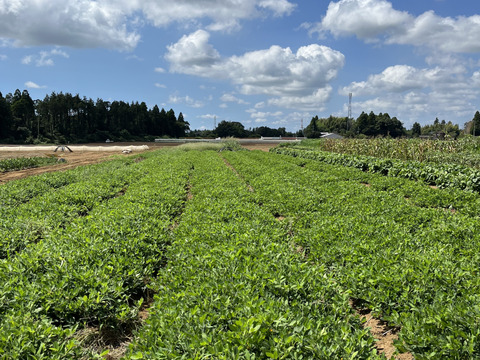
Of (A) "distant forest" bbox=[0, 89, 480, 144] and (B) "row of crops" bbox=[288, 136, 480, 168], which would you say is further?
(A) "distant forest" bbox=[0, 89, 480, 144]

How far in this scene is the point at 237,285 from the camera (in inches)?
139

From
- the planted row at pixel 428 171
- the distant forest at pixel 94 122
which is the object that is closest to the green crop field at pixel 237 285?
the planted row at pixel 428 171

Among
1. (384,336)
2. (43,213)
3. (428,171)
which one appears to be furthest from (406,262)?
(428,171)

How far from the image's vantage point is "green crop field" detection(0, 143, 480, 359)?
285 cm

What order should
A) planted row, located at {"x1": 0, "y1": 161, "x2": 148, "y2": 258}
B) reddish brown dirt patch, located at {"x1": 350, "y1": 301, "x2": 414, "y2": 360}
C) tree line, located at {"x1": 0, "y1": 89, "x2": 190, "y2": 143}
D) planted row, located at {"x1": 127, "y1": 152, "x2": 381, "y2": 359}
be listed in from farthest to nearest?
tree line, located at {"x1": 0, "y1": 89, "x2": 190, "y2": 143}
planted row, located at {"x1": 0, "y1": 161, "x2": 148, "y2": 258}
reddish brown dirt patch, located at {"x1": 350, "y1": 301, "x2": 414, "y2": 360}
planted row, located at {"x1": 127, "y1": 152, "x2": 381, "y2": 359}

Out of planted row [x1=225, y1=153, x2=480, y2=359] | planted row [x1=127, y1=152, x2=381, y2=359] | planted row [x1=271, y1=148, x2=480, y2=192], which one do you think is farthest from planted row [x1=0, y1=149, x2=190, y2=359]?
planted row [x1=271, y1=148, x2=480, y2=192]

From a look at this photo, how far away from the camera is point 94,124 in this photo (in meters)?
71.1

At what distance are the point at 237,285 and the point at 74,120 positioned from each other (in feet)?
246

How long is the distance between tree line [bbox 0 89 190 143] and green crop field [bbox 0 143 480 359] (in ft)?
206

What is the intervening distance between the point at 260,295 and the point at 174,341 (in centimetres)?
118

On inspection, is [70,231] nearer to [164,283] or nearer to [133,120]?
[164,283]

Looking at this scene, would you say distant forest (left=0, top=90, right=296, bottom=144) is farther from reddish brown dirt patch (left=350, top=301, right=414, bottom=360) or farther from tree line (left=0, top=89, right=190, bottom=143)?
reddish brown dirt patch (left=350, top=301, right=414, bottom=360)

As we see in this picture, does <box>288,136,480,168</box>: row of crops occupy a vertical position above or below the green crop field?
above

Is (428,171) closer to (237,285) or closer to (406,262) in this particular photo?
(406,262)
